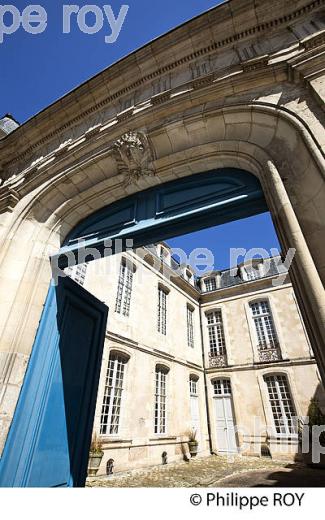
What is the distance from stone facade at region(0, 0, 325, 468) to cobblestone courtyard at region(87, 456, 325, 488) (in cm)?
593

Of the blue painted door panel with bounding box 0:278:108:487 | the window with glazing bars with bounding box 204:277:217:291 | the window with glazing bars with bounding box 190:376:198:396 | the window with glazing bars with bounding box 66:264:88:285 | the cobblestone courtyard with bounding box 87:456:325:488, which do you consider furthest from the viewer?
the window with glazing bars with bounding box 204:277:217:291

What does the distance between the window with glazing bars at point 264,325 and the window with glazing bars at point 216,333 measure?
5.90ft

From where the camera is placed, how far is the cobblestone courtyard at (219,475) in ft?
21.0

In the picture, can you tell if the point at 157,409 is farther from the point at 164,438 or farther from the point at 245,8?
the point at 245,8

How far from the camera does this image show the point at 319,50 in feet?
6.43

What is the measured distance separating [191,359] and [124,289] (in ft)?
17.4

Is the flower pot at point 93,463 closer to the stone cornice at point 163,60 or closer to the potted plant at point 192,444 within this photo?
the potted plant at point 192,444

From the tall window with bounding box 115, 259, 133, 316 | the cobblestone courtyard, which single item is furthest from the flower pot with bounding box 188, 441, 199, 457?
the tall window with bounding box 115, 259, 133, 316

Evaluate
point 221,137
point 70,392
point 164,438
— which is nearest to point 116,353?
point 164,438

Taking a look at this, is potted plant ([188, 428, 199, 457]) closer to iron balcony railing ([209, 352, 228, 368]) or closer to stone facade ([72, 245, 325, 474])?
stone facade ([72, 245, 325, 474])

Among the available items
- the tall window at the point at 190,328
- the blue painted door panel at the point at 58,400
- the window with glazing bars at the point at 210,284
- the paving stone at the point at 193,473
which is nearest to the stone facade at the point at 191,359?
the tall window at the point at 190,328

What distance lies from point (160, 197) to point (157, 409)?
9240mm

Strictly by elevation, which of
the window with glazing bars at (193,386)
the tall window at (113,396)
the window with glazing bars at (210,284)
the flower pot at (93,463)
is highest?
the window with glazing bars at (210,284)

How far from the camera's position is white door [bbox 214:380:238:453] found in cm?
1130
